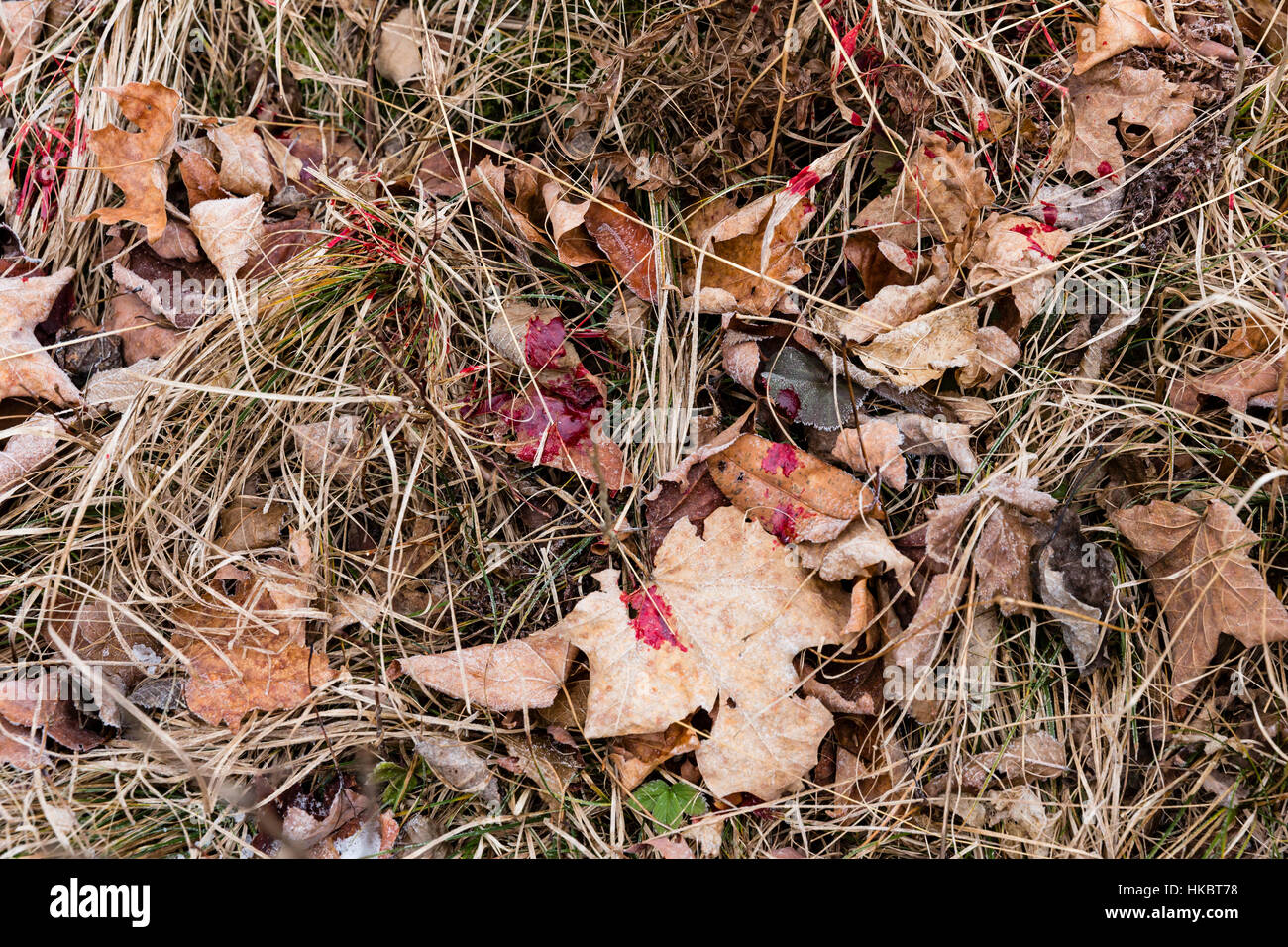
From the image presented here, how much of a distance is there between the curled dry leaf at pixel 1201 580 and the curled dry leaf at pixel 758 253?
93 centimetres

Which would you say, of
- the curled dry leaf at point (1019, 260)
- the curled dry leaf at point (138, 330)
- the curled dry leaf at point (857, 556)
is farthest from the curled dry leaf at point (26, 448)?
the curled dry leaf at point (1019, 260)

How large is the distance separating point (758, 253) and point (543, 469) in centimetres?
72

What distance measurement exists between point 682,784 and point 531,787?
0.33 metres

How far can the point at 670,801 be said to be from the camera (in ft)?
5.72

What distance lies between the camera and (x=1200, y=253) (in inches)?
76.7

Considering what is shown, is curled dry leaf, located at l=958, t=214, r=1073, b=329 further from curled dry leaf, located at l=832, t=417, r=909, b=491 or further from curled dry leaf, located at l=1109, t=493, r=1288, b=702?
curled dry leaf, located at l=1109, t=493, r=1288, b=702

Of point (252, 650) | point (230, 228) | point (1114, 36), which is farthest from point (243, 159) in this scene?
point (1114, 36)

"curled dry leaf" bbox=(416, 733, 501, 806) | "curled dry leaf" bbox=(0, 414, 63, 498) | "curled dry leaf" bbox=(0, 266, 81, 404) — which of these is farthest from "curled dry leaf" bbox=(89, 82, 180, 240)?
"curled dry leaf" bbox=(416, 733, 501, 806)

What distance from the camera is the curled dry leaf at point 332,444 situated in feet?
6.46

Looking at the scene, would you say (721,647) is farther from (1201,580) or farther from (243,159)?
(243,159)

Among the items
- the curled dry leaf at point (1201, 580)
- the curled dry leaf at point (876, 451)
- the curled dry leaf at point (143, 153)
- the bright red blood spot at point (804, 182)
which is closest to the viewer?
the curled dry leaf at point (1201, 580)

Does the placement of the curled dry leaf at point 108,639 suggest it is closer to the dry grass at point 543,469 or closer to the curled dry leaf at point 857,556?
the dry grass at point 543,469

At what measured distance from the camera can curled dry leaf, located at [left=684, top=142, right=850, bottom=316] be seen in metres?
1.88

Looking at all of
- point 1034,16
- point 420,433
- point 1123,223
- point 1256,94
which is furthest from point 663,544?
point 1256,94
